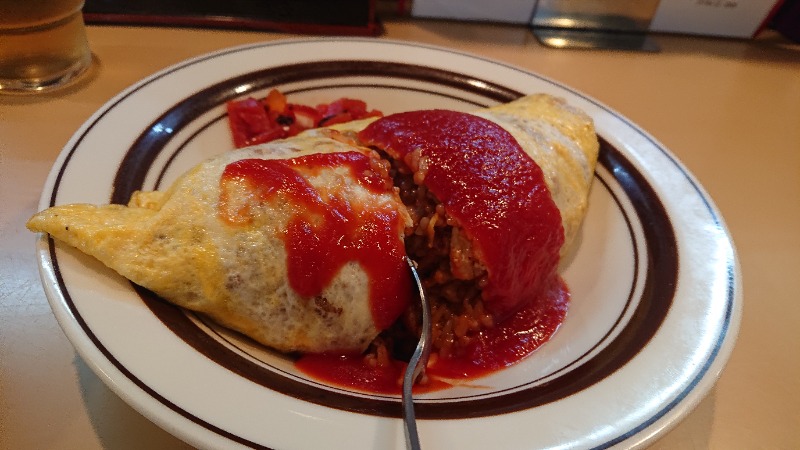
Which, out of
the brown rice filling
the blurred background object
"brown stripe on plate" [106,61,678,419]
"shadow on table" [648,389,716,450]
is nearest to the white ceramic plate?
"brown stripe on plate" [106,61,678,419]

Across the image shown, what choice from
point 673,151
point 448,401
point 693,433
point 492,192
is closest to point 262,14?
point 492,192

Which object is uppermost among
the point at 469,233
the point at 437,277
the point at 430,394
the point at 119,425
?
the point at 469,233

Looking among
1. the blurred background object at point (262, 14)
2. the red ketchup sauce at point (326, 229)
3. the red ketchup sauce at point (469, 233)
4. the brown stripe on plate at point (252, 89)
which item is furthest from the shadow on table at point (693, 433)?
the blurred background object at point (262, 14)

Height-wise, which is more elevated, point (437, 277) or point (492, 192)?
point (492, 192)

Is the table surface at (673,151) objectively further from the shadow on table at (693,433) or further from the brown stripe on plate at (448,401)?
the brown stripe on plate at (448,401)

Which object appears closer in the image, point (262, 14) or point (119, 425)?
point (119, 425)

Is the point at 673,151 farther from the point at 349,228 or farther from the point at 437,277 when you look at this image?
the point at 349,228

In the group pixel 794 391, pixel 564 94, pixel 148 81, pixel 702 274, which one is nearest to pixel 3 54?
pixel 148 81
